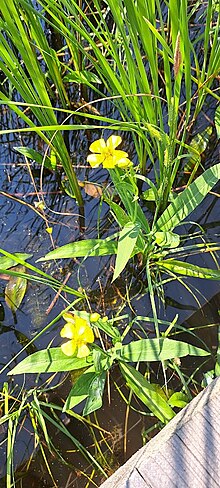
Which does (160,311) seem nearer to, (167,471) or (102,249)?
(102,249)

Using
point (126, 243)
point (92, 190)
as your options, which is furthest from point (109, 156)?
point (92, 190)

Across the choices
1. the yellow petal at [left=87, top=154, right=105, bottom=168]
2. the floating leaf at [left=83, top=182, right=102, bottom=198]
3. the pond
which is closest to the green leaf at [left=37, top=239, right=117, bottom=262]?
the pond

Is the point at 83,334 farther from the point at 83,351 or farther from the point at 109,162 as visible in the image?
the point at 109,162

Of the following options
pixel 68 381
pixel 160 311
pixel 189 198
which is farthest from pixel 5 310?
pixel 189 198

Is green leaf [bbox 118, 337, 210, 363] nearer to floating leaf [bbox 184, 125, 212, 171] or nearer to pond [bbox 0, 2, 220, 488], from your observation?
pond [bbox 0, 2, 220, 488]

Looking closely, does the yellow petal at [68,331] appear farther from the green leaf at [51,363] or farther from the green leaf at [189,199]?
the green leaf at [189,199]

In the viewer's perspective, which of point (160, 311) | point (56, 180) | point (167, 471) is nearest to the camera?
point (167, 471)
